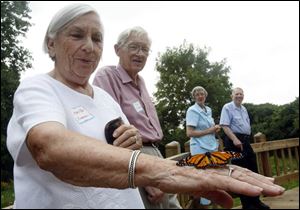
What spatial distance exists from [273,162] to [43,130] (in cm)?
416

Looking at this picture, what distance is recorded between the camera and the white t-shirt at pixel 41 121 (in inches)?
38.3

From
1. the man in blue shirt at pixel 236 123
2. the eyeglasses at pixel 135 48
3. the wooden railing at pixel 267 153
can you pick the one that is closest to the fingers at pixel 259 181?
the eyeglasses at pixel 135 48

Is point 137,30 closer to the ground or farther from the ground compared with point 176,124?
farther from the ground

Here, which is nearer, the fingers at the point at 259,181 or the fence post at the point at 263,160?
the fingers at the point at 259,181

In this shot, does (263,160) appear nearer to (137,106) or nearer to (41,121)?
(137,106)

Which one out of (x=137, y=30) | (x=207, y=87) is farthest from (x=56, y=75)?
(x=207, y=87)

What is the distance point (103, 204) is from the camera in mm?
1100

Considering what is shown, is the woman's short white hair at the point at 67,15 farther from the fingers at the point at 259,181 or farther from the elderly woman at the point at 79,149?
the fingers at the point at 259,181

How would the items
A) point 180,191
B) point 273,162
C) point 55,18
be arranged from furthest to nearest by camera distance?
1. point 273,162
2. point 55,18
3. point 180,191

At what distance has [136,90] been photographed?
2.17 m

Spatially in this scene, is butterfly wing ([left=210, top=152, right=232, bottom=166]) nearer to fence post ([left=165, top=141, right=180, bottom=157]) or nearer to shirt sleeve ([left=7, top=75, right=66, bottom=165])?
shirt sleeve ([left=7, top=75, right=66, bottom=165])

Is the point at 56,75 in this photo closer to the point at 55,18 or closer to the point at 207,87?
the point at 55,18

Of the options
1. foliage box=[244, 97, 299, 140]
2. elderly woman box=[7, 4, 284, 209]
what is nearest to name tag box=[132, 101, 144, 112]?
elderly woman box=[7, 4, 284, 209]

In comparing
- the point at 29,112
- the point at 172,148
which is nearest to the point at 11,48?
the point at 172,148
